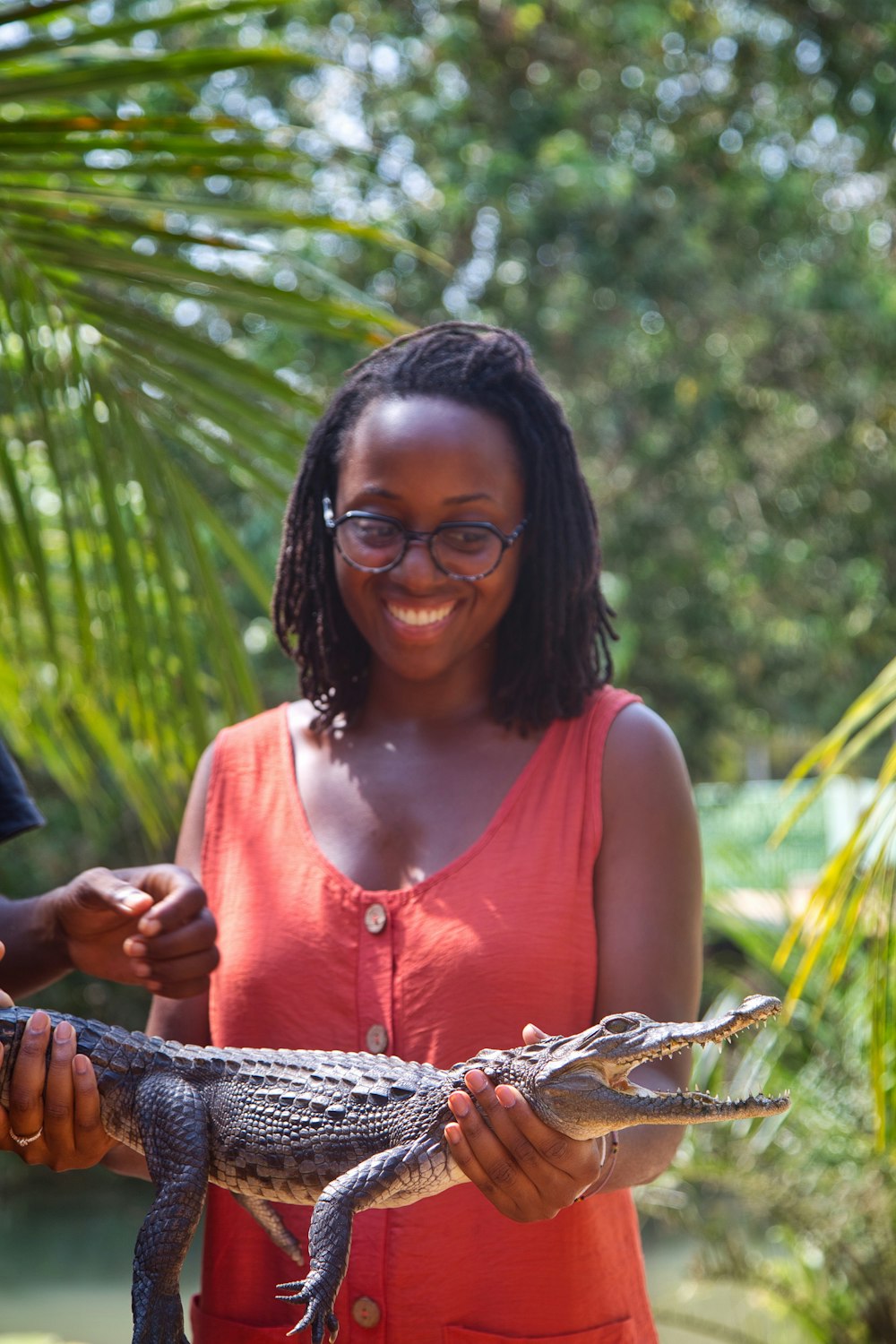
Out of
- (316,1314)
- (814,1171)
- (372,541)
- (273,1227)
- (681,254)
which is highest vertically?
(681,254)

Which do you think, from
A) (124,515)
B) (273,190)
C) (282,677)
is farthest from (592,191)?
(124,515)

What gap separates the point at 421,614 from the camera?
1854 millimetres

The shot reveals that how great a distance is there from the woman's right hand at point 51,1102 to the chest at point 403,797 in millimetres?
440

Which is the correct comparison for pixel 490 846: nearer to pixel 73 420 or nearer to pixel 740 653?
pixel 73 420

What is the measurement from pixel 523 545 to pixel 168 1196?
978 mm

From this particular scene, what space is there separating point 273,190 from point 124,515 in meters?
8.53

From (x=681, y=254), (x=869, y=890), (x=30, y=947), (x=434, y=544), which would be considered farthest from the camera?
(x=681, y=254)

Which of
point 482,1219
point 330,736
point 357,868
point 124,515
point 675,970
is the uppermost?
point 124,515

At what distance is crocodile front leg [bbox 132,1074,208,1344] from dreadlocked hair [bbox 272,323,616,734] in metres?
0.64

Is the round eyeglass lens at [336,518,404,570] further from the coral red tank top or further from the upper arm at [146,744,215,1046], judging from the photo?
the upper arm at [146,744,215,1046]

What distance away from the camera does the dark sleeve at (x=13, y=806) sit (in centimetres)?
210

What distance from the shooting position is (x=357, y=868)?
6.12ft

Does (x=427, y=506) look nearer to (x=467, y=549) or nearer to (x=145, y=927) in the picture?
(x=467, y=549)

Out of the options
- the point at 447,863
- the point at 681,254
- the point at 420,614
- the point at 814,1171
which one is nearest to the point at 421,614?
the point at 420,614
